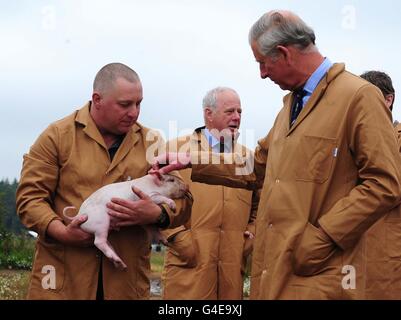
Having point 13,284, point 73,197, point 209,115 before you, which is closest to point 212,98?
point 209,115

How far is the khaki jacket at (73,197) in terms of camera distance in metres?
5.40

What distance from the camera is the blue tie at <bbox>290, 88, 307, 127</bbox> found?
4.91 meters

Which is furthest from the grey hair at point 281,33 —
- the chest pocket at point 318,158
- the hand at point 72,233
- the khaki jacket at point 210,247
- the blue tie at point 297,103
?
the khaki jacket at point 210,247

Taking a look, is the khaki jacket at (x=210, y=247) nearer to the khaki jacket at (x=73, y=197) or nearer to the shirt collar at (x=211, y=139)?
the shirt collar at (x=211, y=139)

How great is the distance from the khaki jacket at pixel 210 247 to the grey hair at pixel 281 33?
2855mm

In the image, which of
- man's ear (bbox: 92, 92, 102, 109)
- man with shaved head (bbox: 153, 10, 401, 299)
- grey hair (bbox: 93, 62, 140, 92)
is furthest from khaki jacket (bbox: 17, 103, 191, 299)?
man with shaved head (bbox: 153, 10, 401, 299)

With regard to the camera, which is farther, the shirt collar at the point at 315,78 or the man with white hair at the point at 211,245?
the man with white hair at the point at 211,245

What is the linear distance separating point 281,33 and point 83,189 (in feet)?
5.38

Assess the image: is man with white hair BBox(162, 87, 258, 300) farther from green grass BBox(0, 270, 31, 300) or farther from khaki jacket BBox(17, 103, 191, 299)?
green grass BBox(0, 270, 31, 300)

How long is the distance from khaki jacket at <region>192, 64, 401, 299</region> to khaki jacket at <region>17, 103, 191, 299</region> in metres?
1.02

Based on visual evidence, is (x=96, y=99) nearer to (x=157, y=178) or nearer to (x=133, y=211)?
(x=157, y=178)

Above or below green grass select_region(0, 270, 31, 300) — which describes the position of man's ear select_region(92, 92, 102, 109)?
above
